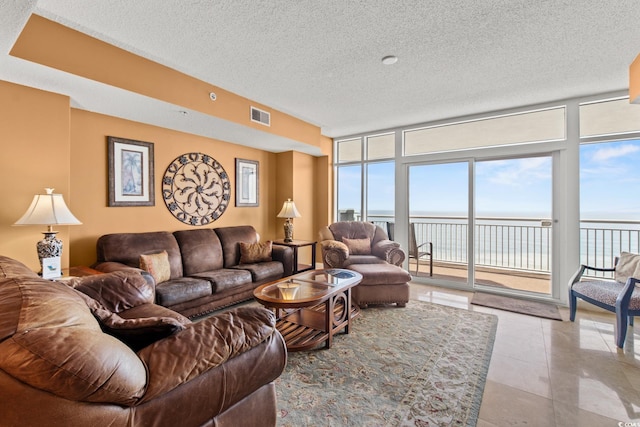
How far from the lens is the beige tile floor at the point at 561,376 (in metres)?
1.67

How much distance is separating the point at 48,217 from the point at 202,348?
2052 millimetres

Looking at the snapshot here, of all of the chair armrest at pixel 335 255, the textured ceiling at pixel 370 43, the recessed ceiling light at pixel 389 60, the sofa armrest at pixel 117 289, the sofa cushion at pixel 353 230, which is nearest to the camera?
the textured ceiling at pixel 370 43

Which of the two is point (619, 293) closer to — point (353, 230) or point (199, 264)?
point (353, 230)

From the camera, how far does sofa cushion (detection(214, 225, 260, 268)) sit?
393 cm

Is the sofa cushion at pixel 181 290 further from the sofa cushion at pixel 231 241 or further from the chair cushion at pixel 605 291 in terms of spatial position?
the chair cushion at pixel 605 291

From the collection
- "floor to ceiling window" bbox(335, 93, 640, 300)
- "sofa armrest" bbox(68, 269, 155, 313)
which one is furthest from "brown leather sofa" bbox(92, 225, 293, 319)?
"floor to ceiling window" bbox(335, 93, 640, 300)

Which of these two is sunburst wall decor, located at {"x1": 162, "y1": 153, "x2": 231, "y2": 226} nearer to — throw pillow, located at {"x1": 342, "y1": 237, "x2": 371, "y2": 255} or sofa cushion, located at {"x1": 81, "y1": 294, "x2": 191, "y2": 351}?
throw pillow, located at {"x1": 342, "y1": 237, "x2": 371, "y2": 255}

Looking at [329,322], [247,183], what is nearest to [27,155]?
[247,183]

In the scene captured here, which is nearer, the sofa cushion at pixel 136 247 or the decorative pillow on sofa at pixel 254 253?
the sofa cushion at pixel 136 247

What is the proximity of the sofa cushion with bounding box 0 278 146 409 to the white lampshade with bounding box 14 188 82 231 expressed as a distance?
5.23 ft

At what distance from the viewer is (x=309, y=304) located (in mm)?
2297

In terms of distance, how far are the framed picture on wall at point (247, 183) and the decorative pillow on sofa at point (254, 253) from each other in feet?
3.08

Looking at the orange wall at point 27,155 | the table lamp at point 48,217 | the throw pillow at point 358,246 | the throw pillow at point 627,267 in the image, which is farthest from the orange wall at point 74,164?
the throw pillow at point 627,267

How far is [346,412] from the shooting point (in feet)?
5.55
